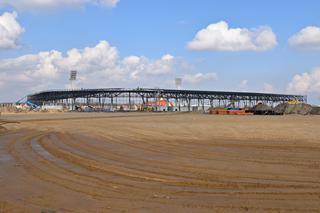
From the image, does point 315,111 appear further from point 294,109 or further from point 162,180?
point 162,180

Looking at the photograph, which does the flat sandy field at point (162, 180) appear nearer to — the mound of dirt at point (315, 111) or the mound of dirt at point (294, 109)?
the mound of dirt at point (315, 111)

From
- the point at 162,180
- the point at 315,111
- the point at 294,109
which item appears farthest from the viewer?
the point at 294,109

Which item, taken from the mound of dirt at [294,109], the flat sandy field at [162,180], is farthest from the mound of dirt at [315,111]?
the flat sandy field at [162,180]

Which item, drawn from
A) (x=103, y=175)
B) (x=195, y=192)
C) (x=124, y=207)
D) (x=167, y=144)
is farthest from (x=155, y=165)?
(x=167, y=144)

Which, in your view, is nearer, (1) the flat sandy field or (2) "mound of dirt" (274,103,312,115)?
(1) the flat sandy field

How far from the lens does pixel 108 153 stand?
1748cm

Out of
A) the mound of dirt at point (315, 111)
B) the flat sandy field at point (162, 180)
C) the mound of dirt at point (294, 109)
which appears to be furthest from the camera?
the mound of dirt at point (294, 109)

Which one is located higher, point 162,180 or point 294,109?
point 162,180

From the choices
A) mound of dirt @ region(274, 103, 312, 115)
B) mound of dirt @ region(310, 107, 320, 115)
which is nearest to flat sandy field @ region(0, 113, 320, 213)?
mound of dirt @ region(310, 107, 320, 115)

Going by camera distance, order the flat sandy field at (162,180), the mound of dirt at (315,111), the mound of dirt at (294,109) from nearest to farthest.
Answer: the flat sandy field at (162,180), the mound of dirt at (315,111), the mound of dirt at (294,109)

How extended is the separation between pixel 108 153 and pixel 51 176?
A: 5.92 meters

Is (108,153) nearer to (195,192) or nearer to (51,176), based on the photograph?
(51,176)

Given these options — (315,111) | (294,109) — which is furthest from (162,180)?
(294,109)

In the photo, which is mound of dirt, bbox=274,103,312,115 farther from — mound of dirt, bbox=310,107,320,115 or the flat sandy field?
the flat sandy field
